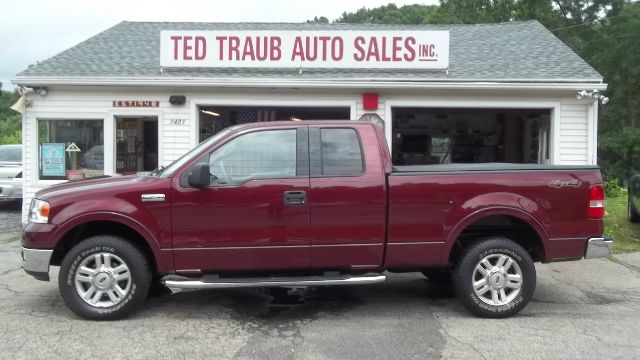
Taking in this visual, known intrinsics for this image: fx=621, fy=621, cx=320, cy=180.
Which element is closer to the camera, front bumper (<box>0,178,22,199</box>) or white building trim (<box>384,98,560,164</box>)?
white building trim (<box>384,98,560,164</box>)

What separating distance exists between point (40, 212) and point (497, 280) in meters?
4.32

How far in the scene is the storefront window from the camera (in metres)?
11.0

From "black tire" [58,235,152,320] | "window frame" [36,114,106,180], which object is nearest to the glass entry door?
"window frame" [36,114,106,180]

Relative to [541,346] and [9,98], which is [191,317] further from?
[9,98]

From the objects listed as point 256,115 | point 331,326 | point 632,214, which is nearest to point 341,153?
point 331,326

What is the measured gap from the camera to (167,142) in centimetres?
1082

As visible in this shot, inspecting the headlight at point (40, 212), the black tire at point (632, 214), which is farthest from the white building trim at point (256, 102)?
the black tire at point (632, 214)

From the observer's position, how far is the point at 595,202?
600 cm

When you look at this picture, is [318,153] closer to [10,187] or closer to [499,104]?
[499,104]

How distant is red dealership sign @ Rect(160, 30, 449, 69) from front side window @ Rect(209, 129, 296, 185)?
212 inches

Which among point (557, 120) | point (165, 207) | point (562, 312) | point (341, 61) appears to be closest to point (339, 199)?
point (165, 207)

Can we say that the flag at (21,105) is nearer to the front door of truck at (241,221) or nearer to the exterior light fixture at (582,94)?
the front door of truck at (241,221)

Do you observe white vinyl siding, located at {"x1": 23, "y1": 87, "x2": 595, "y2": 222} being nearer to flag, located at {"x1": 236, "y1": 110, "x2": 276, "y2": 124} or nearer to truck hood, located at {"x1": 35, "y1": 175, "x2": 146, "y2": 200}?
flag, located at {"x1": 236, "y1": 110, "x2": 276, "y2": 124}

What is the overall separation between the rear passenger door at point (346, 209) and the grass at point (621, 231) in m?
5.84
